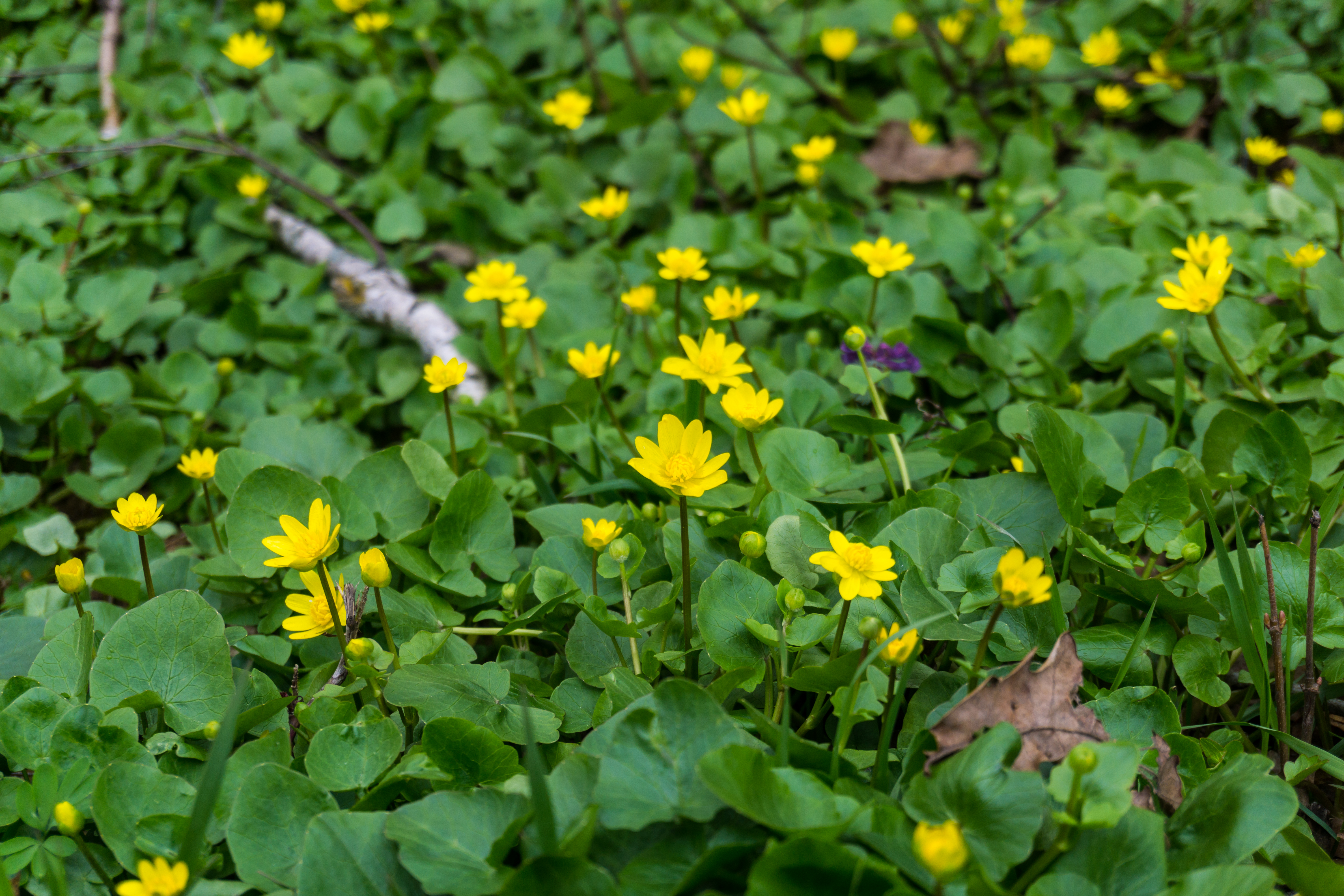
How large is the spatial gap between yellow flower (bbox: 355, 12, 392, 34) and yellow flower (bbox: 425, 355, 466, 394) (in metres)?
2.07

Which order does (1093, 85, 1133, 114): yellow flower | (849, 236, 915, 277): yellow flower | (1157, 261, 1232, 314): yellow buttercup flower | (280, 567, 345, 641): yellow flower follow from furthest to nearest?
(1093, 85, 1133, 114): yellow flower, (849, 236, 915, 277): yellow flower, (1157, 261, 1232, 314): yellow buttercup flower, (280, 567, 345, 641): yellow flower

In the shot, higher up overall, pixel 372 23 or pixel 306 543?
pixel 372 23

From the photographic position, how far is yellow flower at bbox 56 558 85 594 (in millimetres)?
1460

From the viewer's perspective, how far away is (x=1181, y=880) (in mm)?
1022

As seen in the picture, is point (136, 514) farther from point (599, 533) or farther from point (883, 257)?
point (883, 257)

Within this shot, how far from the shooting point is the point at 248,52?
3.00 m

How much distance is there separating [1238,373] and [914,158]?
4.82 feet

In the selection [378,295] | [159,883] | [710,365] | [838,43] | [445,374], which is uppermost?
[838,43]

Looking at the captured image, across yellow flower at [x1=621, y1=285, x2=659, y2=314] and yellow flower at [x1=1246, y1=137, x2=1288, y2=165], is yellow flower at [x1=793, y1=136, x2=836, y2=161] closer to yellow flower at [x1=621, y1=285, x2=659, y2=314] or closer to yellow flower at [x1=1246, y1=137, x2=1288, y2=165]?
yellow flower at [x1=621, y1=285, x2=659, y2=314]

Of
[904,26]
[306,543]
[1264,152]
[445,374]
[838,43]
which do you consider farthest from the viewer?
[904,26]

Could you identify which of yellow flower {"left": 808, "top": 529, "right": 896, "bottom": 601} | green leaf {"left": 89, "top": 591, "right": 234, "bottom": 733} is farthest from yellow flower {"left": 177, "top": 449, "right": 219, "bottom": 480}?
yellow flower {"left": 808, "top": 529, "right": 896, "bottom": 601}

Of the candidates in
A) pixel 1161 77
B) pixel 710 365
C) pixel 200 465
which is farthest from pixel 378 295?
pixel 1161 77

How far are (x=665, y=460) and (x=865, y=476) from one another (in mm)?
498

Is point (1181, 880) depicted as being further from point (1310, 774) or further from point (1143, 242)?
point (1143, 242)
